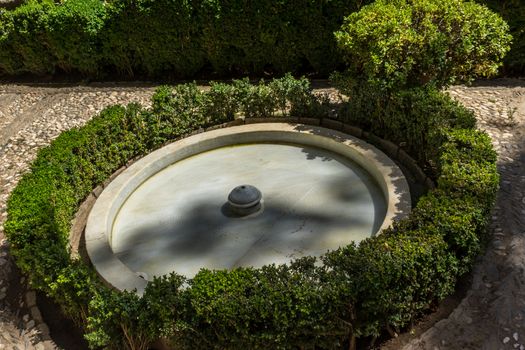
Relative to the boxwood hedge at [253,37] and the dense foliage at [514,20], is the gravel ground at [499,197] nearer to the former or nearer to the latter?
the dense foliage at [514,20]

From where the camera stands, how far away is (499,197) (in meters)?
8.34

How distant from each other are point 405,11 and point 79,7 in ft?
28.0

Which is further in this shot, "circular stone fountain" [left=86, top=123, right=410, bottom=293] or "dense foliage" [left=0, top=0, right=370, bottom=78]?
"dense foliage" [left=0, top=0, right=370, bottom=78]

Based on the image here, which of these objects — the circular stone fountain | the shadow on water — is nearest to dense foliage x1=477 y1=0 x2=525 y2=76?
the circular stone fountain

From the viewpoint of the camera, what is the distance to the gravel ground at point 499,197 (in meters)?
6.41

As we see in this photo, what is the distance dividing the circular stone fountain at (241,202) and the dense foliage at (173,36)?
330 cm

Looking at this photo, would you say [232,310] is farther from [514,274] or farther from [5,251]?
[5,251]

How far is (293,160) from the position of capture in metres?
9.60

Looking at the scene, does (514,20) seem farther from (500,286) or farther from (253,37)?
(500,286)

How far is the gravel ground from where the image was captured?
641 centimetres

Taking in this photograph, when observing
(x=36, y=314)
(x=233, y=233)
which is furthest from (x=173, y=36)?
(x=36, y=314)

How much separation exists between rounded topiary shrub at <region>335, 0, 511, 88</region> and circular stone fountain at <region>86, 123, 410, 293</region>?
158 centimetres

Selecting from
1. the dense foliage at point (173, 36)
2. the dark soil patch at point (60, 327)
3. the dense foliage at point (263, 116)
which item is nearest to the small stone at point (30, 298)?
the dark soil patch at point (60, 327)

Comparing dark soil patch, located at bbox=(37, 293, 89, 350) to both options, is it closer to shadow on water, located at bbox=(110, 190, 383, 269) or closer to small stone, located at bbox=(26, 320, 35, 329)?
small stone, located at bbox=(26, 320, 35, 329)
